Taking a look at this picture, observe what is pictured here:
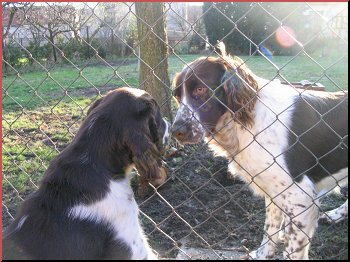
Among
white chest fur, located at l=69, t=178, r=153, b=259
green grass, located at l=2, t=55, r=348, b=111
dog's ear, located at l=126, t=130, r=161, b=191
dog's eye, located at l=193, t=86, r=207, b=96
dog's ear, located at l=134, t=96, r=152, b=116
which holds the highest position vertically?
dog's ear, located at l=134, t=96, r=152, b=116

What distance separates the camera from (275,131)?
2.93m

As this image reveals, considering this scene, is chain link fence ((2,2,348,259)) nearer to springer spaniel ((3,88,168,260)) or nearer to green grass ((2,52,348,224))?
green grass ((2,52,348,224))

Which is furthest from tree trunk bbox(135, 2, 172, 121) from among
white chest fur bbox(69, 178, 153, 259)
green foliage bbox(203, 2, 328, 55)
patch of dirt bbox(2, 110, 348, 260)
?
green foliage bbox(203, 2, 328, 55)

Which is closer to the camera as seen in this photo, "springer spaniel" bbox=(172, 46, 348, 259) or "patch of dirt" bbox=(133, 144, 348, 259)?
"springer spaniel" bbox=(172, 46, 348, 259)

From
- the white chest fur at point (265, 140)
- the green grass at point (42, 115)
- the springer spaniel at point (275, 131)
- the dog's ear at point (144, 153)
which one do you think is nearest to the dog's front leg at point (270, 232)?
the springer spaniel at point (275, 131)

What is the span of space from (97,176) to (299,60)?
1320 cm

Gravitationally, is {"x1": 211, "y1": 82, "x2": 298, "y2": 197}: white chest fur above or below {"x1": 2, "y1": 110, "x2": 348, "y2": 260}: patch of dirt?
above

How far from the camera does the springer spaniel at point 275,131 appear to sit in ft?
9.62

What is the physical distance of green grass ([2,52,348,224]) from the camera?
4.05 meters

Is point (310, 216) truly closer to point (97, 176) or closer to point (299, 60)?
point (97, 176)

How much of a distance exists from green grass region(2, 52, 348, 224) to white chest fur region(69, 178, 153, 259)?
770 millimetres

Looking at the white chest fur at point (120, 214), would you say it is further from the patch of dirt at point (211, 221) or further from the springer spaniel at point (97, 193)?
the patch of dirt at point (211, 221)

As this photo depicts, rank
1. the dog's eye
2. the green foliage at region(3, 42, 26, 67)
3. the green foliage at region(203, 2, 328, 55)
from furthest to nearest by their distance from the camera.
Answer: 1. the green foliage at region(3, 42, 26, 67)
2. the green foliage at region(203, 2, 328, 55)
3. the dog's eye

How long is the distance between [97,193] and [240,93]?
1246 millimetres
